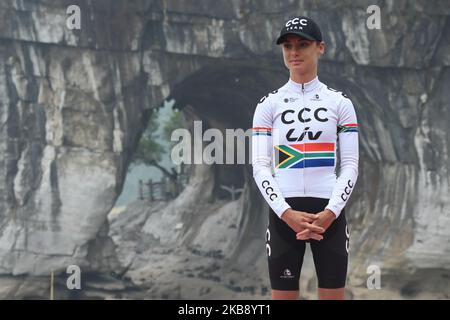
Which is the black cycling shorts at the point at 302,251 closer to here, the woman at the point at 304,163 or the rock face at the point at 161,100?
the woman at the point at 304,163

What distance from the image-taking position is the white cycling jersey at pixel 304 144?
16.8ft

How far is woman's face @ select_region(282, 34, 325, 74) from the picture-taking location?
16.7 ft

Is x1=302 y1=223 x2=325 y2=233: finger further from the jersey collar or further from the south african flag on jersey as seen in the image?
the jersey collar

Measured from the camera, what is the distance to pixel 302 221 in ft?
16.1

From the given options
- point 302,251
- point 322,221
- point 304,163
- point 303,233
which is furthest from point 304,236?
point 304,163

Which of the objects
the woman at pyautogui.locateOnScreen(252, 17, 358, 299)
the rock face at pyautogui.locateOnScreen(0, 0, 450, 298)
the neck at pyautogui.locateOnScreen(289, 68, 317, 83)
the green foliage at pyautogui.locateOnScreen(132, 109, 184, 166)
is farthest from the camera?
the green foliage at pyautogui.locateOnScreen(132, 109, 184, 166)

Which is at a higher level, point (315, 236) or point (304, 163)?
point (304, 163)

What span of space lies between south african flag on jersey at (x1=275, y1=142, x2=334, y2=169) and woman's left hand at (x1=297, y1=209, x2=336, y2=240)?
0.98ft

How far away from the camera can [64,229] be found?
19656 mm

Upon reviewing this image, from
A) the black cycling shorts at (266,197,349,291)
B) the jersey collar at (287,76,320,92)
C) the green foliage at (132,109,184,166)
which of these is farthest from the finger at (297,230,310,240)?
the green foliage at (132,109,184,166)

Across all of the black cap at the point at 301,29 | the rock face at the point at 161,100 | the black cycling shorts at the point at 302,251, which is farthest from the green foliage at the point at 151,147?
the black cap at the point at 301,29

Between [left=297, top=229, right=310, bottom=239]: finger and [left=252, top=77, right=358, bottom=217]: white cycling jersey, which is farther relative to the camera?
[left=252, top=77, right=358, bottom=217]: white cycling jersey

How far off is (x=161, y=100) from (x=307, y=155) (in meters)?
14.7

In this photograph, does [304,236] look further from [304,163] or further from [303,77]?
[303,77]
